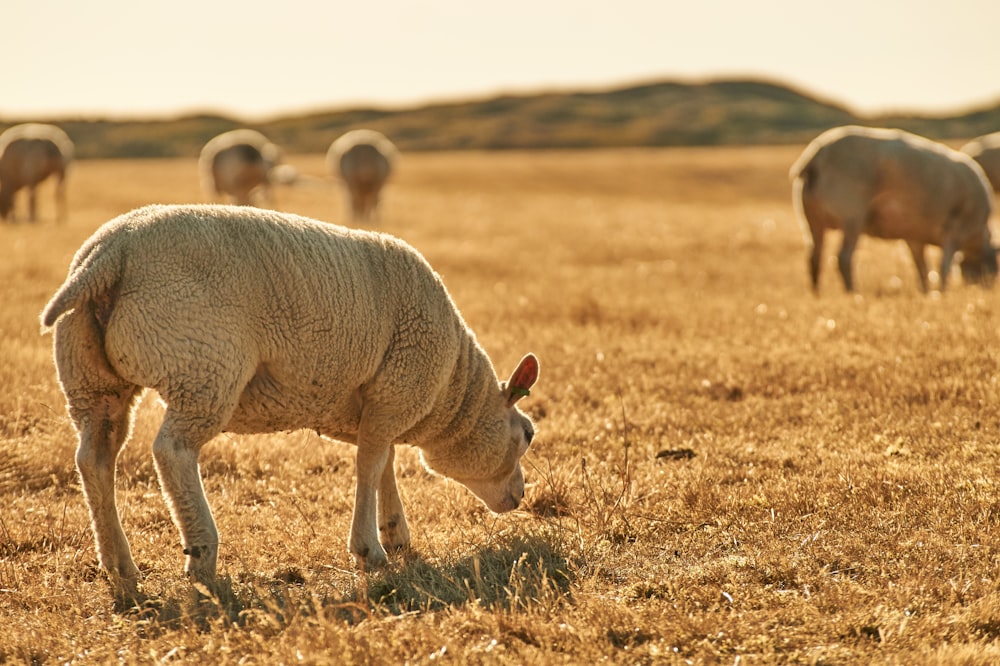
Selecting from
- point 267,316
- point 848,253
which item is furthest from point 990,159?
point 267,316

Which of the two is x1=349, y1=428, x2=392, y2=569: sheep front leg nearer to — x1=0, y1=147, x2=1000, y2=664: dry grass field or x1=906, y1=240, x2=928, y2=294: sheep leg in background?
x1=0, y1=147, x2=1000, y2=664: dry grass field

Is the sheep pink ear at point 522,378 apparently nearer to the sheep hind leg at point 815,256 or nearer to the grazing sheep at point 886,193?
the grazing sheep at point 886,193

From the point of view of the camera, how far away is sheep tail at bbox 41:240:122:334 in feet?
14.4

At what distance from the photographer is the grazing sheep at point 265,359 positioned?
4.58 m

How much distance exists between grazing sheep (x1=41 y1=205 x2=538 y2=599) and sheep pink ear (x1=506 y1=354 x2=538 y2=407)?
0.04 ft

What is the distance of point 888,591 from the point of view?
4480mm

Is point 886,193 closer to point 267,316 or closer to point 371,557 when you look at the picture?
point 371,557

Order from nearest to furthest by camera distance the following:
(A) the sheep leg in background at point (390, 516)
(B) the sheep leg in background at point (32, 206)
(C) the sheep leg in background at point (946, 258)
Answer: (A) the sheep leg in background at point (390, 516) < (C) the sheep leg in background at point (946, 258) < (B) the sheep leg in background at point (32, 206)

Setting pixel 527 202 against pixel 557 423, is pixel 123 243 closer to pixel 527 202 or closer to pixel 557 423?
pixel 557 423

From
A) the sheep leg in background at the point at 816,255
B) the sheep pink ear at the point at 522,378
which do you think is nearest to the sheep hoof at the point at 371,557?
the sheep pink ear at the point at 522,378

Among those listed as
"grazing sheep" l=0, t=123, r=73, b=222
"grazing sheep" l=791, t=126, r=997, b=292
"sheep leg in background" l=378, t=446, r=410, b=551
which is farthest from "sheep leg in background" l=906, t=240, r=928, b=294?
"grazing sheep" l=0, t=123, r=73, b=222

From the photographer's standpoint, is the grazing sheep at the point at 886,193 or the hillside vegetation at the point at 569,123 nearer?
the grazing sheep at the point at 886,193

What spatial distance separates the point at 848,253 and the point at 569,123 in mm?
114369

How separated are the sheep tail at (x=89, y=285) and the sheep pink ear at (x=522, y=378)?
7.13 ft
